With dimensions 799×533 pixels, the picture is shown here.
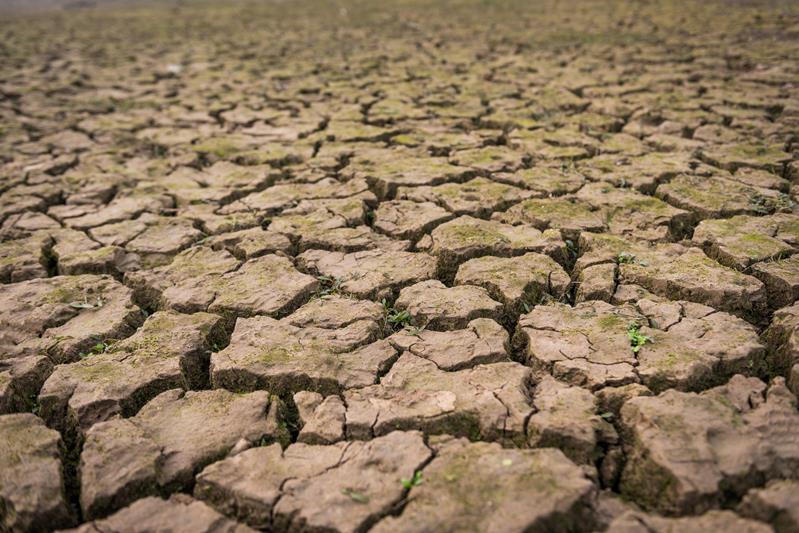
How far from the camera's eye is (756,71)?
17.7 ft

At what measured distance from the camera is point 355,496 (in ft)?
4.62

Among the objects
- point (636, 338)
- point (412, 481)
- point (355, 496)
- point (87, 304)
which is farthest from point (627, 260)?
point (87, 304)

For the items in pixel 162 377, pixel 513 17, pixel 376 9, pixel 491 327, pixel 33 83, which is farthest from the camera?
pixel 376 9

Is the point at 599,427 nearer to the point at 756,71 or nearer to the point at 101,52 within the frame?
the point at 756,71

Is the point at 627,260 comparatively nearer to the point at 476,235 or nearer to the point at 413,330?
the point at 476,235

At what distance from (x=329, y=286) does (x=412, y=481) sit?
1130mm

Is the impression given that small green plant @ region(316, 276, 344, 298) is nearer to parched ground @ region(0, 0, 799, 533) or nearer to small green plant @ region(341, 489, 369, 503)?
parched ground @ region(0, 0, 799, 533)

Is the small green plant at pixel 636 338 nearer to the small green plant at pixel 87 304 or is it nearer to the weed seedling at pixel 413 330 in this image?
the weed seedling at pixel 413 330

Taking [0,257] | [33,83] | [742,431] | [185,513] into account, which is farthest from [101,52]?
[742,431]

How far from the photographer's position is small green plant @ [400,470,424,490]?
1.42 meters

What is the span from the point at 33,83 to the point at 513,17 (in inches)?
295

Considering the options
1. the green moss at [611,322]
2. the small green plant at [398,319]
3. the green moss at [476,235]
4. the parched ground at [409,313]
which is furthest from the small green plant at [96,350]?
the green moss at [611,322]

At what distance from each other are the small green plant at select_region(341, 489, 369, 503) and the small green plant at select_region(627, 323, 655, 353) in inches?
38.9

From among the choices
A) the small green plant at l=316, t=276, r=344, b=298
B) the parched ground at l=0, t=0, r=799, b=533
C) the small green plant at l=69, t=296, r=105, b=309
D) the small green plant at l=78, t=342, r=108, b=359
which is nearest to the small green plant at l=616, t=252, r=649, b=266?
the parched ground at l=0, t=0, r=799, b=533
